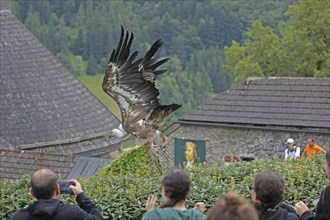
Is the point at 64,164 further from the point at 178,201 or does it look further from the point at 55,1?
the point at 55,1

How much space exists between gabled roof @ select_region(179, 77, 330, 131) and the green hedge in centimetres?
1654

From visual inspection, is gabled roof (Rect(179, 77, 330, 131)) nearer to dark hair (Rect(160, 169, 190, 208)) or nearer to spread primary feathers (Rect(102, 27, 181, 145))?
spread primary feathers (Rect(102, 27, 181, 145))

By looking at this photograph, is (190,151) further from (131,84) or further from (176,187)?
(176,187)

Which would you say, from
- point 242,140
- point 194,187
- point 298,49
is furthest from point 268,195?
point 298,49

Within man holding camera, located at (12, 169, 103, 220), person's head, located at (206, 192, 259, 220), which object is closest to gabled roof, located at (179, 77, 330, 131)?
man holding camera, located at (12, 169, 103, 220)

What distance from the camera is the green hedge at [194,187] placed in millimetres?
10000

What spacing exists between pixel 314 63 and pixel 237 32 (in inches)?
2167

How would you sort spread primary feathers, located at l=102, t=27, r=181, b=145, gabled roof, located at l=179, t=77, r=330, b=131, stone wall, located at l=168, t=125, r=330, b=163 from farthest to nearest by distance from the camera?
gabled roof, located at l=179, t=77, r=330, b=131
stone wall, located at l=168, t=125, r=330, b=163
spread primary feathers, located at l=102, t=27, r=181, b=145

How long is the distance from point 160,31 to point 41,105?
7391 cm

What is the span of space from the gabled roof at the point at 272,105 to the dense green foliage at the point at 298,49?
23.7ft

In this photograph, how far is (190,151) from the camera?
28.9 meters

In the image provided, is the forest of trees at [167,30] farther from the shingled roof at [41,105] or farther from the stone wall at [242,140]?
the stone wall at [242,140]

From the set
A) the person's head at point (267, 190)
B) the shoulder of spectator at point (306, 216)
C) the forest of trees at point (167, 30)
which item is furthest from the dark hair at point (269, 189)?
the forest of trees at point (167, 30)

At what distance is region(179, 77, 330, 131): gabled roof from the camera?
28.4 metres
